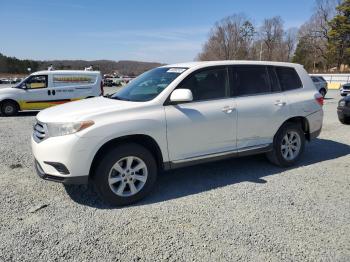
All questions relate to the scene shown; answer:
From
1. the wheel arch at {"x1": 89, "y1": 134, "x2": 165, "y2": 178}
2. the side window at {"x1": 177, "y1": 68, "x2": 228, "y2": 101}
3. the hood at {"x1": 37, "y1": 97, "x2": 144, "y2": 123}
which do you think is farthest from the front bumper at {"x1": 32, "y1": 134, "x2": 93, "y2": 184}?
the side window at {"x1": 177, "y1": 68, "x2": 228, "y2": 101}

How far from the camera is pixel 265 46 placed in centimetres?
8269

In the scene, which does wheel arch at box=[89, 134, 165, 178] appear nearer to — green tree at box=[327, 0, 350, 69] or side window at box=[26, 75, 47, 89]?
side window at box=[26, 75, 47, 89]

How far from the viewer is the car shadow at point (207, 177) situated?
4.19m

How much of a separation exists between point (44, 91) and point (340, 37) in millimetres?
60131

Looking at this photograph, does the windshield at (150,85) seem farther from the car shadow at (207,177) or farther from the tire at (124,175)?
the car shadow at (207,177)

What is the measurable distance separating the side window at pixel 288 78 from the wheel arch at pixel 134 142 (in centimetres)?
258

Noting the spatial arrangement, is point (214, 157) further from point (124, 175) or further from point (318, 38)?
point (318, 38)

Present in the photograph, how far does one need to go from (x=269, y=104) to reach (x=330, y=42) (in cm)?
6381

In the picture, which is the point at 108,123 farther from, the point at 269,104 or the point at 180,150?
the point at 269,104

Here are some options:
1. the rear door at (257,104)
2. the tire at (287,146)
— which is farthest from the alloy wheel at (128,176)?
the tire at (287,146)

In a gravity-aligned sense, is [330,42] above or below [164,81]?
above

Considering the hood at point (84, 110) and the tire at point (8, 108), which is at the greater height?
the hood at point (84, 110)

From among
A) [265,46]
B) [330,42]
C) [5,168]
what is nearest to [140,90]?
[5,168]

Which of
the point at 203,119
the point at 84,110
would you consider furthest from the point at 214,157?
the point at 84,110
